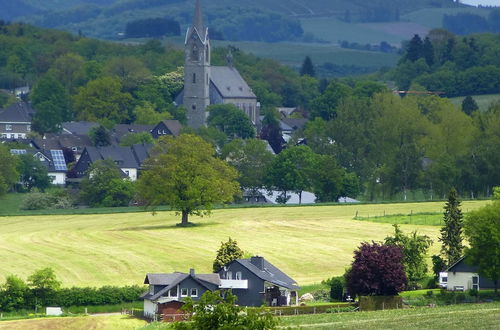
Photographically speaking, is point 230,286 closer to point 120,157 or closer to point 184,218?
point 184,218

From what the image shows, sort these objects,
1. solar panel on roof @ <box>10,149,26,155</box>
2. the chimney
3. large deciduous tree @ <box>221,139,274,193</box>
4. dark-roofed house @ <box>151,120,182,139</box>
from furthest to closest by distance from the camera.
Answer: dark-roofed house @ <box>151,120,182,139</box> < solar panel on roof @ <box>10,149,26,155</box> < large deciduous tree @ <box>221,139,274,193</box> < the chimney

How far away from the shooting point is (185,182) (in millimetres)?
113875

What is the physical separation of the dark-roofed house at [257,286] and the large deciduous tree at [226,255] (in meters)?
3.35

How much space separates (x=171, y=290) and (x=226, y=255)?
30.5 ft

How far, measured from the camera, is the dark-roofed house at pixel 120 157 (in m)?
165

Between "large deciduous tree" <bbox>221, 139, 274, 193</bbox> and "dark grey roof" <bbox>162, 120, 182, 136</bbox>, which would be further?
"dark grey roof" <bbox>162, 120, 182, 136</bbox>

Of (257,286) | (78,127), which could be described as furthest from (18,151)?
(257,286)

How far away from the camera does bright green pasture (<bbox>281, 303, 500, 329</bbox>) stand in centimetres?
6731

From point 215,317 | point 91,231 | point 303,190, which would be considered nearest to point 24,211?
point 91,231

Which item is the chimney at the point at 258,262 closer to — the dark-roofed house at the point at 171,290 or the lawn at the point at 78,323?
the dark-roofed house at the point at 171,290

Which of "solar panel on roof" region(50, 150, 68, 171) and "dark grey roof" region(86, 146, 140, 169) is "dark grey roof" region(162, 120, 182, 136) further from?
"dark grey roof" region(86, 146, 140, 169)

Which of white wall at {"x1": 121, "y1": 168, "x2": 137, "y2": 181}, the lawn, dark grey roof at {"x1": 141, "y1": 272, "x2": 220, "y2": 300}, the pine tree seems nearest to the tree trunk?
the pine tree

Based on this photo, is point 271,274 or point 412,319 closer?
point 412,319

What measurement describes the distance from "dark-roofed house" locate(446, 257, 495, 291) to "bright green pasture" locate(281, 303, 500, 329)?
689 centimetres
